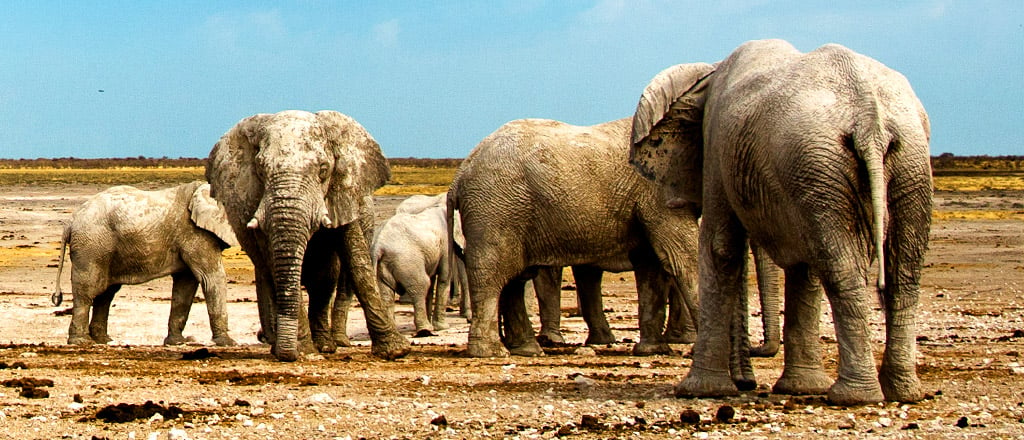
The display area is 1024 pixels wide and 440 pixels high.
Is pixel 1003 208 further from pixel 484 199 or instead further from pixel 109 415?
pixel 109 415

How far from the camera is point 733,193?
30.9 ft

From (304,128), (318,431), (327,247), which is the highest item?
(304,128)

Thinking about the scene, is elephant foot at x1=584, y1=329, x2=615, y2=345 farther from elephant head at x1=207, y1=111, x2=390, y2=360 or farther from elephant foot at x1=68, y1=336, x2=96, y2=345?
elephant foot at x1=68, y1=336, x2=96, y2=345

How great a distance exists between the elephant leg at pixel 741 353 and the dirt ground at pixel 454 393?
0.11 metres

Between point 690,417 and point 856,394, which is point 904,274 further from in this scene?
point 690,417

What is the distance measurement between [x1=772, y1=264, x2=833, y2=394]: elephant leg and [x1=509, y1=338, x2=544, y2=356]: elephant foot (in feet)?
15.1

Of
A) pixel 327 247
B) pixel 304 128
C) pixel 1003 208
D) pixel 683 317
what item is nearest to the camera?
pixel 304 128

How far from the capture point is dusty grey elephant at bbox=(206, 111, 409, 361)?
13.1 m

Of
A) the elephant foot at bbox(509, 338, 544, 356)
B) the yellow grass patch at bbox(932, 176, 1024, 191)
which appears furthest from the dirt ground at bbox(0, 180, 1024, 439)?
the yellow grass patch at bbox(932, 176, 1024, 191)

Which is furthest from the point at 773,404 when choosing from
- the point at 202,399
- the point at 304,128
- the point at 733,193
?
the point at 304,128

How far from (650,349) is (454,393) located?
4.14 meters

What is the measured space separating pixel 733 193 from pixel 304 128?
201 inches

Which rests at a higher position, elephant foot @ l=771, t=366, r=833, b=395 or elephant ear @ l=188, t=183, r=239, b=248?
elephant ear @ l=188, t=183, r=239, b=248

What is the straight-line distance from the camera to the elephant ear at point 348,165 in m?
13.9
